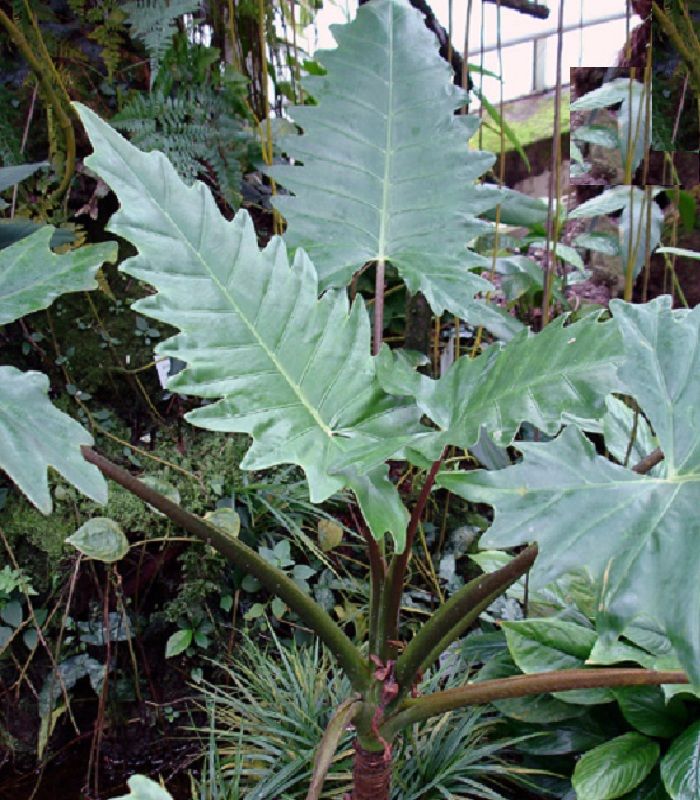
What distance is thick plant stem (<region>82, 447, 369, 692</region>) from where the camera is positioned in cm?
77

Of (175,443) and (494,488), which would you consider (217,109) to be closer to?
(175,443)

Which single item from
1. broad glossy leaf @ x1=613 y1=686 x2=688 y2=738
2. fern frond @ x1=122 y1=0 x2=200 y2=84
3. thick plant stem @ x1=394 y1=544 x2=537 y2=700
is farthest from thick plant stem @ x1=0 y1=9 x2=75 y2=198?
broad glossy leaf @ x1=613 y1=686 x2=688 y2=738

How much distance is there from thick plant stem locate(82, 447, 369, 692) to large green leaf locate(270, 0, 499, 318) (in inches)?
16.1

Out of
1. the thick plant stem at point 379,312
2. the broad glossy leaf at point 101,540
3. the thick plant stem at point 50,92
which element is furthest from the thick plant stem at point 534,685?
the thick plant stem at point 50,92

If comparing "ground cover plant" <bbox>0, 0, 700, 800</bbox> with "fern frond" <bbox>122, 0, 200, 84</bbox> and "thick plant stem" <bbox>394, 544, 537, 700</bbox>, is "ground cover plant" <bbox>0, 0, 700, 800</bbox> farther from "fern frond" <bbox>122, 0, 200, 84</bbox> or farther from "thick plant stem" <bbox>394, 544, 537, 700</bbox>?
"fern frond" <bbox>122, 0, 200, 84</bbox>

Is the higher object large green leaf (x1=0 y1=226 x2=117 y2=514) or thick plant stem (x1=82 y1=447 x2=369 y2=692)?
large green leaf (x1=0 y1=226 x2=117 y2=514)

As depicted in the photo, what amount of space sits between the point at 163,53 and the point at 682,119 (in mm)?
1066

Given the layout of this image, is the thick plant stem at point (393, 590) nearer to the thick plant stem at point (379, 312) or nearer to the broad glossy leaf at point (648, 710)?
the thick plant stem at point (379, 312)

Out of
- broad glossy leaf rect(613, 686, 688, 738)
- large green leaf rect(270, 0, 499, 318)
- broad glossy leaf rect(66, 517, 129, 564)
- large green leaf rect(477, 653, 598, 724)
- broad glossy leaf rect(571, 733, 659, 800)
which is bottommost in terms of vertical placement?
large green leaf rect(477, 653, 598, 724)

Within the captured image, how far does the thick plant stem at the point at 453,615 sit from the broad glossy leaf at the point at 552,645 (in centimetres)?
18

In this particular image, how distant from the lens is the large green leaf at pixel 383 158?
104 centimetres

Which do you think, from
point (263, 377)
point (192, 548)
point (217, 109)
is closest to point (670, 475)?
point (263, 377)

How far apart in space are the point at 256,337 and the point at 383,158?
0.43 m

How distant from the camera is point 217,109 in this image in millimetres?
1691
